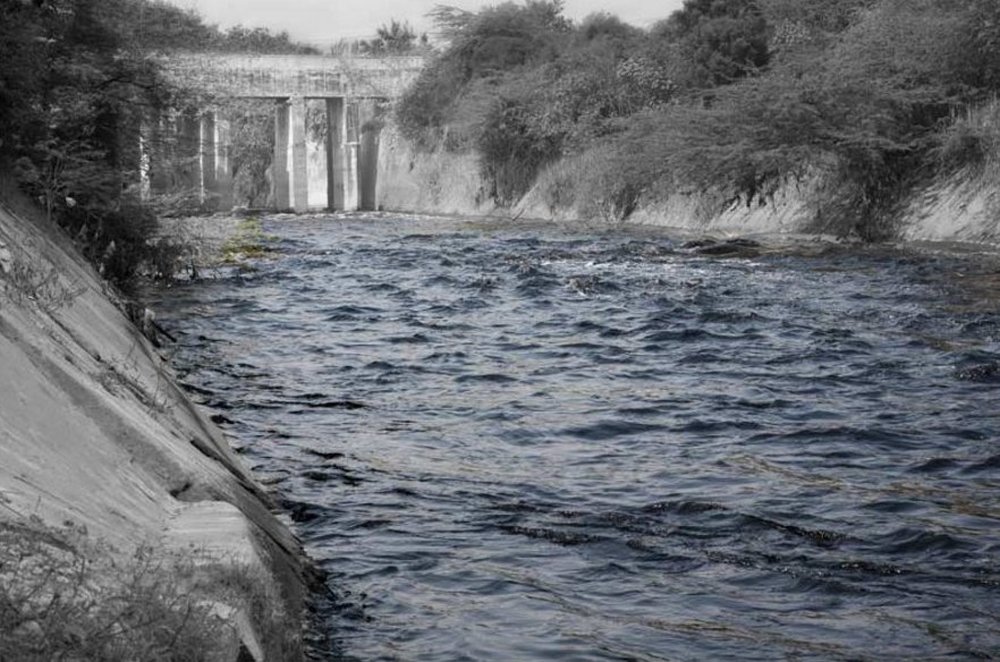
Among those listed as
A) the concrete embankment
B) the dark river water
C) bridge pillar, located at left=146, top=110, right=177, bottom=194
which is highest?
bridge pillar, located at left=146, top=110, right=177, bottom=194

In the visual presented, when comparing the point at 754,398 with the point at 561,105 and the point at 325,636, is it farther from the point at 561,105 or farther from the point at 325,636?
the point at 561,105

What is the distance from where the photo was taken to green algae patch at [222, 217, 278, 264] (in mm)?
30562

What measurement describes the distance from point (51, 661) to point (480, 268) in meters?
A: 23.7

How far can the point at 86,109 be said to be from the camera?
18.4 meters

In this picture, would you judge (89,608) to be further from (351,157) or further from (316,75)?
(351,157)

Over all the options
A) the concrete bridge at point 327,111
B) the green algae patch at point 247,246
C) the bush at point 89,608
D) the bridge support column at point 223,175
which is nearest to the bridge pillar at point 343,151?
the concrete bridge at point 327,111

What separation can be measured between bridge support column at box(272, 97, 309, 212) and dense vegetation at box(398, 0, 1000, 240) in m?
7.85

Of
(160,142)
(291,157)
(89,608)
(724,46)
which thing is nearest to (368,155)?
(291,157)

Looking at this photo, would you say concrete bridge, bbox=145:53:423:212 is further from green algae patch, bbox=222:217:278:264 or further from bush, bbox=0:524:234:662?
bush, bbox=0:524:234:662

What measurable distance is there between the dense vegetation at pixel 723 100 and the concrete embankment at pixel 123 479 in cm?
2566

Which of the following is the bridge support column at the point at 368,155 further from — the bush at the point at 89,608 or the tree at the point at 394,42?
the bush at the point at 89,608

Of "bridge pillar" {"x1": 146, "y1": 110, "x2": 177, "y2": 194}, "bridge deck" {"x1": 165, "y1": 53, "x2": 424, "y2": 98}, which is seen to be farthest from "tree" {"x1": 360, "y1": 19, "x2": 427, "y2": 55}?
"bridge pillar" {"x1": 146, "y1": 110, "x2": 177, "y2": 194}

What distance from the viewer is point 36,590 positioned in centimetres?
427

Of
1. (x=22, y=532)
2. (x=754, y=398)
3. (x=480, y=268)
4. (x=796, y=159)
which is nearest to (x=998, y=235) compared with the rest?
(x=796, y=159)
